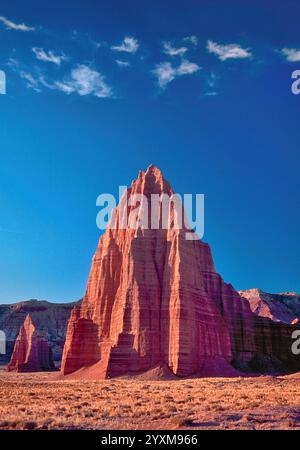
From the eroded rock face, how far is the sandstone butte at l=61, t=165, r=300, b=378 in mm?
139

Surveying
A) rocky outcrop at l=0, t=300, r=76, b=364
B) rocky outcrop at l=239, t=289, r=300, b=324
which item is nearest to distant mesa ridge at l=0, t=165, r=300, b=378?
rocky outcrop at l=239, t=289, r=300, b=324

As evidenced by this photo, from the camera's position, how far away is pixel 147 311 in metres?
68.2

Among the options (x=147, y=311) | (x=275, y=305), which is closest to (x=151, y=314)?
(x=147, y=311)

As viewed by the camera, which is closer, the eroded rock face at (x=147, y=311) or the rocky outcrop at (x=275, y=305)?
the eroded rock face at (x=147, y=311)

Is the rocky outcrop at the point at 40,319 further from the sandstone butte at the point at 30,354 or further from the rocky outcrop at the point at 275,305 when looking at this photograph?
the rocky outcrop at the point at 275,305

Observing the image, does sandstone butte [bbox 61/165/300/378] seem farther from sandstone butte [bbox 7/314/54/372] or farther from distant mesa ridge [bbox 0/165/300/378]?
sandstone butte [bbox 7/314/54/372]

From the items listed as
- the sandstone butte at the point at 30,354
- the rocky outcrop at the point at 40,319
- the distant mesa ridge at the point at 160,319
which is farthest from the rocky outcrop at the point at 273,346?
the rocky outcrop at the point at 40,319

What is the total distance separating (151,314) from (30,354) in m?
51.5

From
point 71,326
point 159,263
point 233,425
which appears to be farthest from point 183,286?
point 233,425

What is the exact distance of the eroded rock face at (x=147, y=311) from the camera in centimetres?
6469

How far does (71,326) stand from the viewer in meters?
76.7

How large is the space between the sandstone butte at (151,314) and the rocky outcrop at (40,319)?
81211 millimetres

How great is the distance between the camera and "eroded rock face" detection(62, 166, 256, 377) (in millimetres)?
64688
